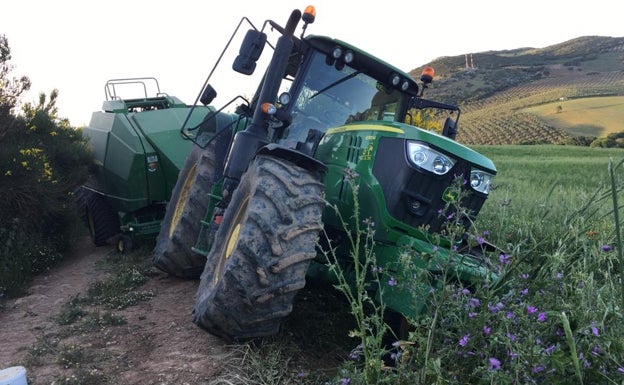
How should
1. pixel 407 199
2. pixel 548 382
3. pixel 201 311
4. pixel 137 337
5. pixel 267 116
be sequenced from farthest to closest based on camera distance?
pixel 267 116
pixel 137 337
pixel 407 199
pixel 201 311
pixel 548 382

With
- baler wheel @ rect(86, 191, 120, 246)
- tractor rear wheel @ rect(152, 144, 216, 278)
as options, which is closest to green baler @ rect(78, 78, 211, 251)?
baler wheel @ rect(86, 191, 120, 246)

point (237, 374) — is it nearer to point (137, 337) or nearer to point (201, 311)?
point (201, 311)

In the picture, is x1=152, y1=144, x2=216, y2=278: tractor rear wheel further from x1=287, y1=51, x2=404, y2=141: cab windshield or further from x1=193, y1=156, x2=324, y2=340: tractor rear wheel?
x1=193, y1=156, x2=324, y2=340: tractor rear wheel

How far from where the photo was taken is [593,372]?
226cm

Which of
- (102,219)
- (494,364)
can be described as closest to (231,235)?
(494,364)

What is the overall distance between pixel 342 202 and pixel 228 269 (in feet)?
4.13

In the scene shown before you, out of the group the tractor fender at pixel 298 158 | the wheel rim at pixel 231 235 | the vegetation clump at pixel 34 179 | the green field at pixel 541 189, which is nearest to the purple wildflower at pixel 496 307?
the green field at pixel 541 189

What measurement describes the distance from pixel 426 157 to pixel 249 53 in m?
1.64

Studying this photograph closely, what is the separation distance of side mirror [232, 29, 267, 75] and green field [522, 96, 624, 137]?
125 ft

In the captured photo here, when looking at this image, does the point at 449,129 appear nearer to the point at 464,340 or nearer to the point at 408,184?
the point at 408,184

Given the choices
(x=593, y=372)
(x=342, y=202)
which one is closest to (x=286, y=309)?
(x=342, y=202)

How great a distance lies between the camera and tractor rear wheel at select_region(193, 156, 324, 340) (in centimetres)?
314

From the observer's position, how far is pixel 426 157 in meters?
3.70

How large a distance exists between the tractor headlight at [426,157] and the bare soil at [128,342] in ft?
6.00
